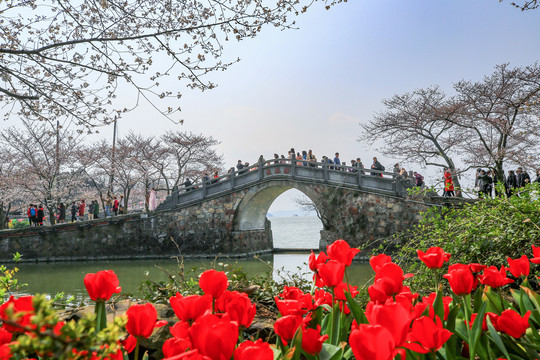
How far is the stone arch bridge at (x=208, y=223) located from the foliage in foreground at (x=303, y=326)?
56.9 ft

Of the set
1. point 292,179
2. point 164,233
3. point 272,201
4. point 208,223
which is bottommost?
point 164,233

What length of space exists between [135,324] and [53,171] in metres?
26.0

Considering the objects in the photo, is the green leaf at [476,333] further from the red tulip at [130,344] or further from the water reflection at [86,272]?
the water reflection at [86,272]

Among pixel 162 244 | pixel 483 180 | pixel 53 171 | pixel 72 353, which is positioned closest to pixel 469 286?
pixel 72 353

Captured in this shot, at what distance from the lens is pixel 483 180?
1473cm

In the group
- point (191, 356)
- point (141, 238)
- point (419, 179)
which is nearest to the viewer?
point (191, 356)

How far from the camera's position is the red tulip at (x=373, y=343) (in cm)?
77

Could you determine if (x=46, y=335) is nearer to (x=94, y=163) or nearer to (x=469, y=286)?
(x=469, y=286)

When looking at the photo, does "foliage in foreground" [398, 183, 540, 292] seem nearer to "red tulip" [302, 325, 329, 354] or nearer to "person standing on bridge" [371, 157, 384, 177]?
"red tulip" [302, 325, 329, 354]

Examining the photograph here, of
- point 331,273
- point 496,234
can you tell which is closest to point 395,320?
point 331,273

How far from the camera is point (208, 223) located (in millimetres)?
21234

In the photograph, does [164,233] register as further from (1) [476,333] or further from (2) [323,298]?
(1) [476,333]

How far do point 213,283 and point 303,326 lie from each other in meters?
0.31

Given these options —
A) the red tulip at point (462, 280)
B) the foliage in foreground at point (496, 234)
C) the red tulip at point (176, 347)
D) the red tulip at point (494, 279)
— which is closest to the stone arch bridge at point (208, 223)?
the foliage in foreground at point (496, 234)
